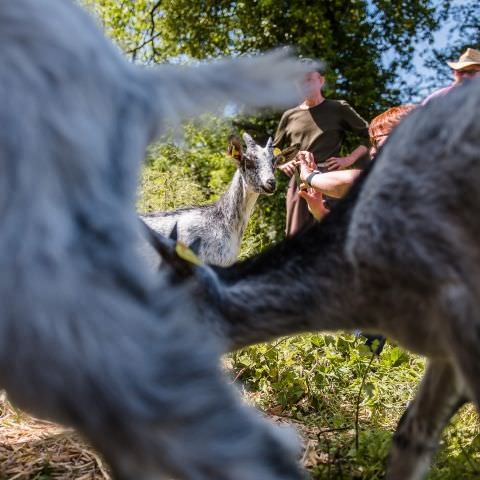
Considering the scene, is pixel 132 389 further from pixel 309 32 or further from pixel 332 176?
pixel 309 32

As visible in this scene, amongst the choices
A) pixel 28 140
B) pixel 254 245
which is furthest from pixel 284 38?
pixel 28 140

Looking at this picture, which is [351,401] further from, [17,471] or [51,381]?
[51,381]

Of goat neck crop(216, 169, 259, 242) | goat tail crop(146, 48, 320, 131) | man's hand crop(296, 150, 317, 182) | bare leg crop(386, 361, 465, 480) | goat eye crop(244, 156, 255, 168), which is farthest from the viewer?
goat eye crop(244, 156, 255, 168)

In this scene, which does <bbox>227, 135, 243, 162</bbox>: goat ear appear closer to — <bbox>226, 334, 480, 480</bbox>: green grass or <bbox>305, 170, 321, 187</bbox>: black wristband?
<bbox>305, 170, 321, 187</bbox>: black wristband

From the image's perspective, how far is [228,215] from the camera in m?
6.30

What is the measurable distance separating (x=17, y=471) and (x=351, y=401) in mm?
1992

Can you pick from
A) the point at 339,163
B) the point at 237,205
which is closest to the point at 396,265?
the point at 339,163

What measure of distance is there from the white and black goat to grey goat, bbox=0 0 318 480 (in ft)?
11.9

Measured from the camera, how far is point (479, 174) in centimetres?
201

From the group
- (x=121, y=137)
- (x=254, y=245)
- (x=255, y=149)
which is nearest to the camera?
(x=121, y=137)

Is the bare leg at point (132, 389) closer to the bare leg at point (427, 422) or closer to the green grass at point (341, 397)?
the bare leg at point (427, 422)

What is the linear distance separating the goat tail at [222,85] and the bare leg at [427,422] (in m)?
1.16

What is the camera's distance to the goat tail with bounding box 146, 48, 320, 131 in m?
1.89

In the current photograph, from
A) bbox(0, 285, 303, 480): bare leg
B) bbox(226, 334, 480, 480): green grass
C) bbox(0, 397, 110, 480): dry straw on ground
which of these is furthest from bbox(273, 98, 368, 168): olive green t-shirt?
bbox(0, 285, 303, 480): bare leg
